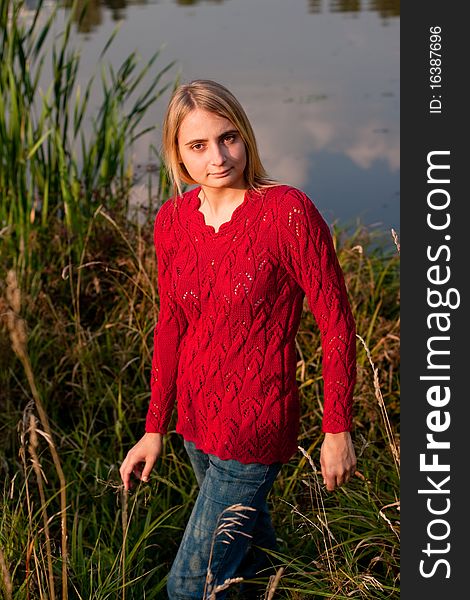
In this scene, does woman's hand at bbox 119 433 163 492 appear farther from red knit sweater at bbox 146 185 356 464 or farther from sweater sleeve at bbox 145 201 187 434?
red knit sweater at bbox 146 185 356 464

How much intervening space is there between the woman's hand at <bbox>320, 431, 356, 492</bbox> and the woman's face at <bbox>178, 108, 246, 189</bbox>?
59 centimetres

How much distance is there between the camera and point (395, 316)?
361 cm

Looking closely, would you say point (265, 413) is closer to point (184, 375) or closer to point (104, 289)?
point (184, 375)

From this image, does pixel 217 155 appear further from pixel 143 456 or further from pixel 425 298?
pixel 143 456

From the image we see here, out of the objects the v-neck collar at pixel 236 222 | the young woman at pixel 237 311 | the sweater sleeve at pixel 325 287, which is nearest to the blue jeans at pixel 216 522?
the young woman at pixel 237 311

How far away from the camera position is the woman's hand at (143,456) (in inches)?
84.3

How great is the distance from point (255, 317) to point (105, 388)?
1531mm

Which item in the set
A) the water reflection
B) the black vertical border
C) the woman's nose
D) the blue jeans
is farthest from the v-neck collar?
the water reflection

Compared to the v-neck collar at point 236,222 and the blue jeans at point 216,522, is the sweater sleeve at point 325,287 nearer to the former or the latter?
the v-neck collar at point 236,222

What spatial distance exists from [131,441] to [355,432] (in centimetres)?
77

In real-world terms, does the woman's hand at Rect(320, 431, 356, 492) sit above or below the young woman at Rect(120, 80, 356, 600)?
below

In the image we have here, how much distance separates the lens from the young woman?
6.15ft

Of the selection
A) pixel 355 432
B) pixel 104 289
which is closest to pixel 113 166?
pixel 104 289

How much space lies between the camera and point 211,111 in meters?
1.85
